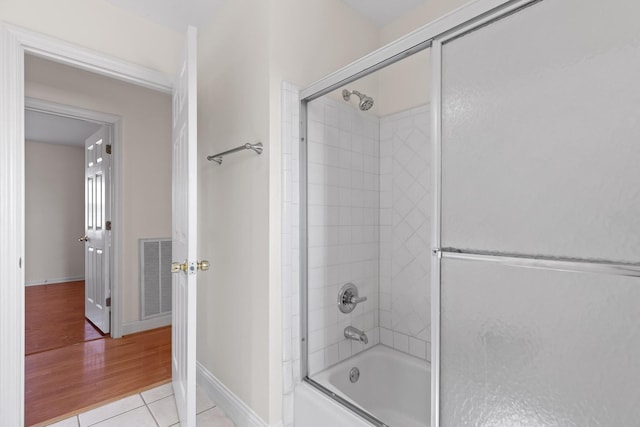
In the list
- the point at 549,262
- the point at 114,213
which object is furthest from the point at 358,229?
the point at 114,213

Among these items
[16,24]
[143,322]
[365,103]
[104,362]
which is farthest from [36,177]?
[365,103]

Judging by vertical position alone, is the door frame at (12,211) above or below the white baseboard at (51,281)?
above

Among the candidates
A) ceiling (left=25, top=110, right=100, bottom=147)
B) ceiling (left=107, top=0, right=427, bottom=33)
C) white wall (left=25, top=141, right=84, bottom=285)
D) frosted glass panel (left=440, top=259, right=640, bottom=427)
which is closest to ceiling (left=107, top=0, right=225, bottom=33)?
ceiling (left=107, top=0, right=427, bottom=33)

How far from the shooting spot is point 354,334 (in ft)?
6.24

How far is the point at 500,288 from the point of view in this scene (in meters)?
0.95

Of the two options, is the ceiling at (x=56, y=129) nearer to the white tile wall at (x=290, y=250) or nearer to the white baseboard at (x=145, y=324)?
the white baseboard at (x=145, y=324)

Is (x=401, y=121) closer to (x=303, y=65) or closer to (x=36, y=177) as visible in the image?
(x=303, y=65)

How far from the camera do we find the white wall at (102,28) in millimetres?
1634

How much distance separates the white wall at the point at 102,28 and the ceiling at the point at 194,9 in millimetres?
54

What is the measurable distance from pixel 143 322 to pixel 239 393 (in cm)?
186

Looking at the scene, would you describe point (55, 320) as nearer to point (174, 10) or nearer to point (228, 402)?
point (228, 402)

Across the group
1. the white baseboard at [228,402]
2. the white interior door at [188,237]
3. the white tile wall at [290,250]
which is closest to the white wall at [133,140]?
the white baseboard at [228,402]

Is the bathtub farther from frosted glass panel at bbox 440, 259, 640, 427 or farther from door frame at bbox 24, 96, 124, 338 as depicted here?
door frame at bbox 24, 96, 124, 338

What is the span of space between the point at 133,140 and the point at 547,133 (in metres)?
3.35
